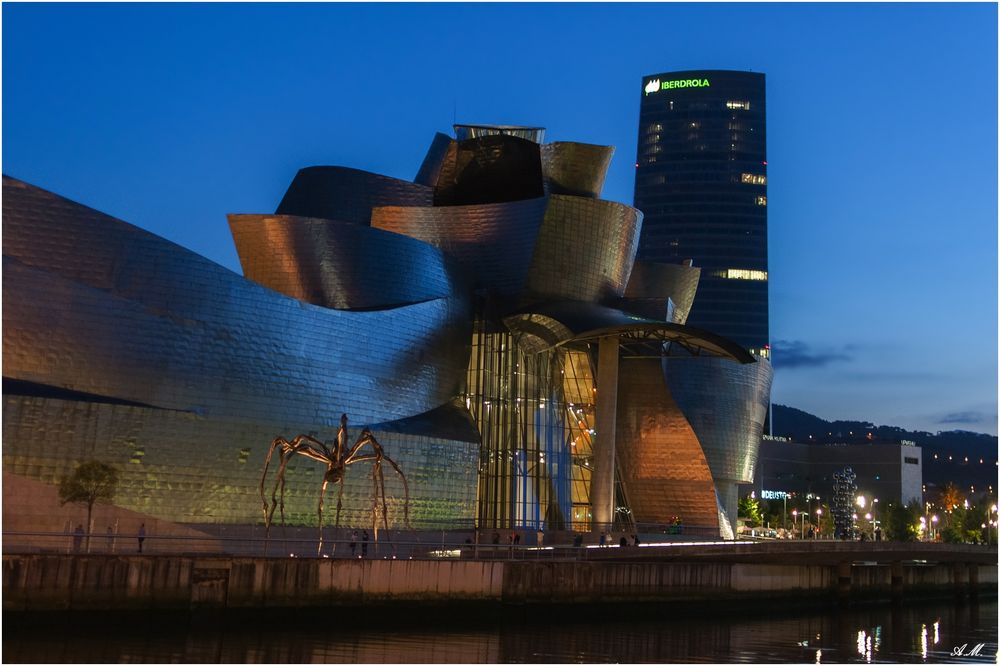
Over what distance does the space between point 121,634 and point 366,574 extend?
6303 mm

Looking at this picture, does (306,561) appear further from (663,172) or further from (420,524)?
(663,172)

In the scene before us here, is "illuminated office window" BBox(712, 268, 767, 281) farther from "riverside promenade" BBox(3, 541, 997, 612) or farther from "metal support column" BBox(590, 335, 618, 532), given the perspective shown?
"riverside promenade" BBox(3, 541, 997, 612)

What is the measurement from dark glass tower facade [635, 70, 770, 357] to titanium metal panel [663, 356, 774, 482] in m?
95.6

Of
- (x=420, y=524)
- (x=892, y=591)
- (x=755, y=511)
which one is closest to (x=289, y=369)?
(x=420, y=524)

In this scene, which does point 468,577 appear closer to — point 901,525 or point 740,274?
point 901,525

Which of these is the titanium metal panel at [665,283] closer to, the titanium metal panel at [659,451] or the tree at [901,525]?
the titanium metal panel at [659,451]

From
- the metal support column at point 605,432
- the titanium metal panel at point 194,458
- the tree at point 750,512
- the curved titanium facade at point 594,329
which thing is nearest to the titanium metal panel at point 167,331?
the titanium metal panel at point 194,458

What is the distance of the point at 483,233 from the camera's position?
163ft

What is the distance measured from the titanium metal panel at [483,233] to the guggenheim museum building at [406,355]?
0.09m

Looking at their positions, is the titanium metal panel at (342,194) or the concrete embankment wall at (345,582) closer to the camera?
the concrete embankment wall at (345,582)

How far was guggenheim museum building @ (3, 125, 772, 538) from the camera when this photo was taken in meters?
35.0

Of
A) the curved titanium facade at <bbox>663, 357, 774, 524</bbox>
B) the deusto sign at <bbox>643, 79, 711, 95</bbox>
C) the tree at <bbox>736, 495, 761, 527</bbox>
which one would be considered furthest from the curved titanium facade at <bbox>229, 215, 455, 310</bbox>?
the deusto sign at <bbox>643, 79, 711, 95</bbox>

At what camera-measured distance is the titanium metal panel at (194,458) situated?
33.8m

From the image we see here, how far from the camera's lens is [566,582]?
104ft
